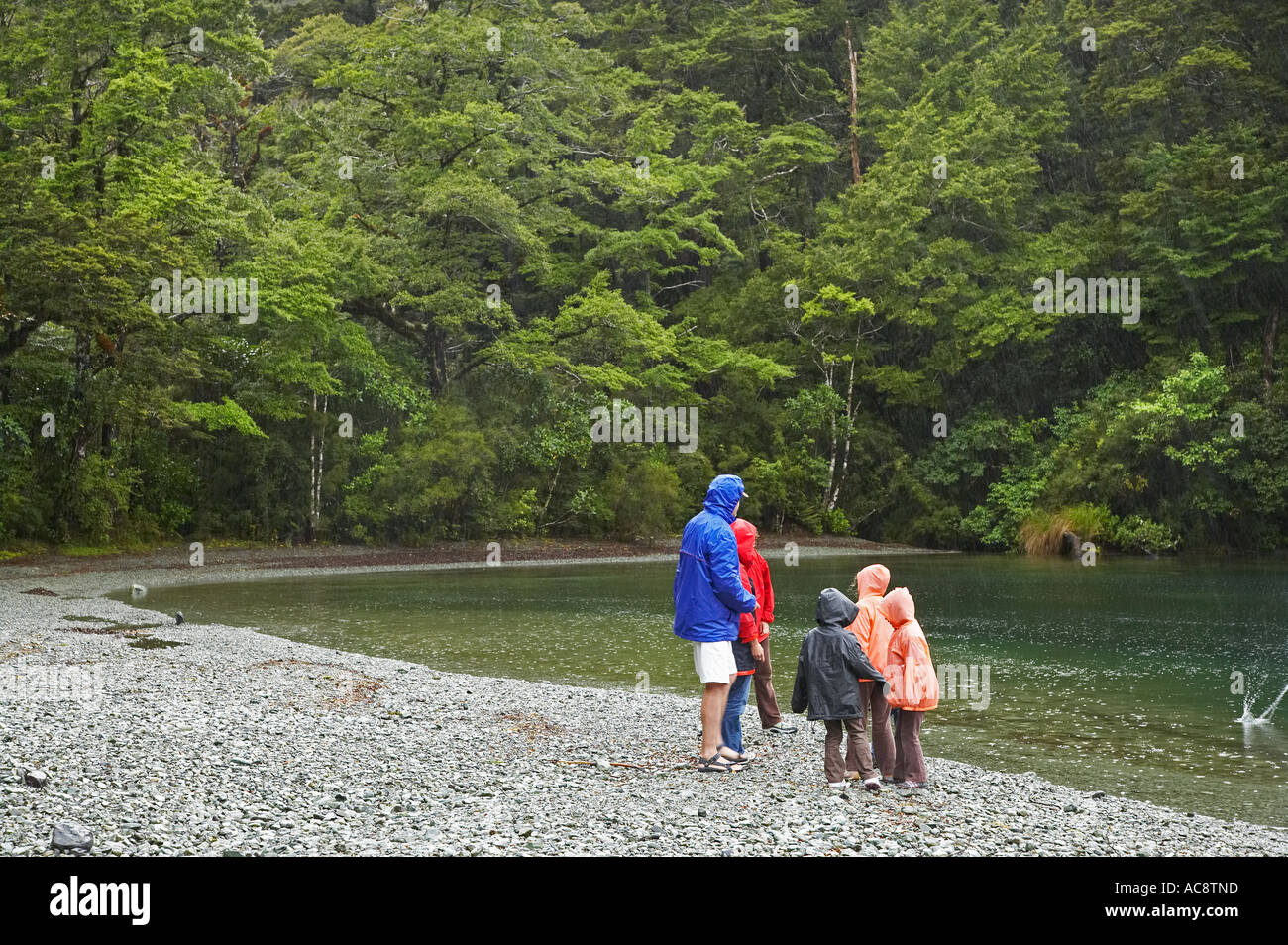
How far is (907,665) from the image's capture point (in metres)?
7.89

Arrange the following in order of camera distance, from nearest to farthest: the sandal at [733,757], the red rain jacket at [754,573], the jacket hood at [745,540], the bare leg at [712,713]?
the bare leg at [712,713] → the sandal at [733,757] → the red rain jacket at [754,573] → the jacket hood at [745,540]

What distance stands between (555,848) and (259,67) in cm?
3105

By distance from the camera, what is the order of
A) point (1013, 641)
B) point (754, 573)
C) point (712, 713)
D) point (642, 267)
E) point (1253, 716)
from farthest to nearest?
point (642, 267) < point (1013, 641) < point (1253, 716) < point (754, 573) < point (712, 713)

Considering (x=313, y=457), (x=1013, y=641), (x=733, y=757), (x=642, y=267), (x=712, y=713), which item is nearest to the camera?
(x=712, y=713)

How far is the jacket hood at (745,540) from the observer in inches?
350

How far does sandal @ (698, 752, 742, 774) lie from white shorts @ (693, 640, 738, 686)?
57cm

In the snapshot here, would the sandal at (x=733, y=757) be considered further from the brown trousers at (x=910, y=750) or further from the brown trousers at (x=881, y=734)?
the brown trousers at (x=910, y=750)

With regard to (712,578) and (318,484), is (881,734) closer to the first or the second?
(712,578)

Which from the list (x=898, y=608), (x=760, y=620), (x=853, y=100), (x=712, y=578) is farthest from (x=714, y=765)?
(x=853, y=100)

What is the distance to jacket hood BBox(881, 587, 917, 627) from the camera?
7930 millimetres

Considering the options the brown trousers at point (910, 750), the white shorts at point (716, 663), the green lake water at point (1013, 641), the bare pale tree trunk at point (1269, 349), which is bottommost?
the green lake water at point (1013, 641)

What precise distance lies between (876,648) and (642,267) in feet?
116

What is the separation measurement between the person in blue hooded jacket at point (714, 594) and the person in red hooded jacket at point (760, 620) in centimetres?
21

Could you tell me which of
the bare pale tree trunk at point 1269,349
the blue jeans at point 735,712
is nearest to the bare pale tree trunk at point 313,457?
the bare pale tree trunk at point 1269,349
